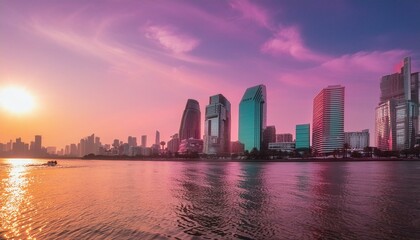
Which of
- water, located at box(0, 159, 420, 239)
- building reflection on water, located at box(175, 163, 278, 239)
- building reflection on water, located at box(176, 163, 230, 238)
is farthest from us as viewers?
building reflection on water, located at box(176, 163, 230, 238)

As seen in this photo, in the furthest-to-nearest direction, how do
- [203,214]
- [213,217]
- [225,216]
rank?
[203,214], [225,216], [213,217]

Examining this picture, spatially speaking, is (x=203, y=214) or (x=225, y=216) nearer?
(x=225, y=216)

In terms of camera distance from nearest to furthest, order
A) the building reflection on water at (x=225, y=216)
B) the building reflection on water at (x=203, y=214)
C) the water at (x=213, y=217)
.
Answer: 1. the water at (x=213, y=217)
2. the building reflection on water at (x=225, y=216)
3. the building reflection on water at (x=203, y=214)

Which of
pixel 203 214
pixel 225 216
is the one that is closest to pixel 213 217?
pixel 225 216

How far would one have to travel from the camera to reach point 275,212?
38.4 meters

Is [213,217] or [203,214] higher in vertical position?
[213,217]

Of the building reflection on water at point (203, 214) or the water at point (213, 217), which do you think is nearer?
the water at point (213, 217)

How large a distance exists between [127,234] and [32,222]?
1231cm

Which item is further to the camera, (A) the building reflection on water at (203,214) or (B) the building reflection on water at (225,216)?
(A) the building reflection on water at (203,214)

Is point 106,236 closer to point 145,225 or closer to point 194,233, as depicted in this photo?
point 145,225

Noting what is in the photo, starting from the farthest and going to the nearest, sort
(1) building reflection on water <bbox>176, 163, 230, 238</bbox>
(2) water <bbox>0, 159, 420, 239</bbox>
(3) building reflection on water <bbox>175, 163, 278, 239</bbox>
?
→ (1) building reflection on water <bbox>176, 163, 230, 238</bbox> → (3) building reflection on water <bbox>175, 163, 278, 239</bbox> → (2) water <bbox>0, 159, 420, 239</bbox>

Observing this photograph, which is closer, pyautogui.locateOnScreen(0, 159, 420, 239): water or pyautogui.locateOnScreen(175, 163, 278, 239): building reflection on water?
pyautogui.locateOnScreen(0, 159, 420, 239): water

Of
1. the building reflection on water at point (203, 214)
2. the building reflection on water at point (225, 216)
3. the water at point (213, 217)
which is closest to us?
the water at point (213, 217)

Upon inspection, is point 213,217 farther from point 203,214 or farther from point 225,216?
point 203,214
